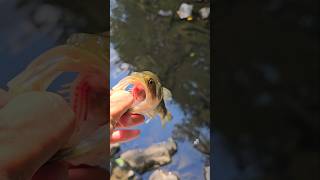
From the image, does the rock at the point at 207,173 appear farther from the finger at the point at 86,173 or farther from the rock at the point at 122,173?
→ the finger at the point at 86,173

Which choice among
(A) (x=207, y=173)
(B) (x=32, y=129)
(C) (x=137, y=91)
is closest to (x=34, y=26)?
(B) (x=32, y=129)

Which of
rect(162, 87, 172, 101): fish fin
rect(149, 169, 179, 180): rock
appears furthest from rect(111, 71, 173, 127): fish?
rect(149, 169, 179, 180): rock

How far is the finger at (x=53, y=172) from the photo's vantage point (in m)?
2.53

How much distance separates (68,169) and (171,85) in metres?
0.78

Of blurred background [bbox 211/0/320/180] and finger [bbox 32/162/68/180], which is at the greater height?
blurred background [bbox 211/0/320/180]

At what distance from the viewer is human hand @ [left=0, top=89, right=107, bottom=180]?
8.18 feet

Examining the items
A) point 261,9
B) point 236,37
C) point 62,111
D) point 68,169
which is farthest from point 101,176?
point 261,9

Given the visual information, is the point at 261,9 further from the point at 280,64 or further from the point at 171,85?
the point at 171,85

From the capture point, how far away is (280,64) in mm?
2688

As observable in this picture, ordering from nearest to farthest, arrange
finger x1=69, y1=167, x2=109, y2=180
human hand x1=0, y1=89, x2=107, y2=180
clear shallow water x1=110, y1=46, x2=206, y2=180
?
human hand x1=0, y1=89, x2=107, y2=180
finger x1=69, y1=167, x2=109, y2=180
clear shallow water x1=110, y1=46, x2=206, y2=180

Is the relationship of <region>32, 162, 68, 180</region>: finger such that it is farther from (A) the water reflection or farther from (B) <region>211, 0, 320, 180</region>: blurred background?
(B) <region>211, 0, 320, 180</region>: blurred background

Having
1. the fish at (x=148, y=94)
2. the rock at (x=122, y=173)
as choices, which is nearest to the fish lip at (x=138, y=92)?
the fish at (x=148, y=94)

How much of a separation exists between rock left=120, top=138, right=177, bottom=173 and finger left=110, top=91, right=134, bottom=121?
26 cm

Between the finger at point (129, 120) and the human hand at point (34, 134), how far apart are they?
0.31m
